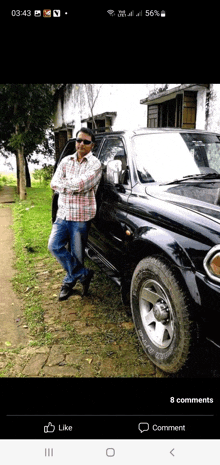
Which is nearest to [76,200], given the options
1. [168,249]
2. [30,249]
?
[168,249]

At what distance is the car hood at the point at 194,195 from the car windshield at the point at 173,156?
0.16 meters

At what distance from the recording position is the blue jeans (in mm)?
3408

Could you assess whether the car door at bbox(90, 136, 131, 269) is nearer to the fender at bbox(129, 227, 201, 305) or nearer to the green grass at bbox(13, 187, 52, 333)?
the fender at bbox(129, 227, 201, 305)

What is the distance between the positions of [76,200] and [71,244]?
20.5 inches

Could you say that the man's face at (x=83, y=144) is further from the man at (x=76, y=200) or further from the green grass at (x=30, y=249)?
the green grass at (x=30, y=249)

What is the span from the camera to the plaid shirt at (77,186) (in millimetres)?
3178
